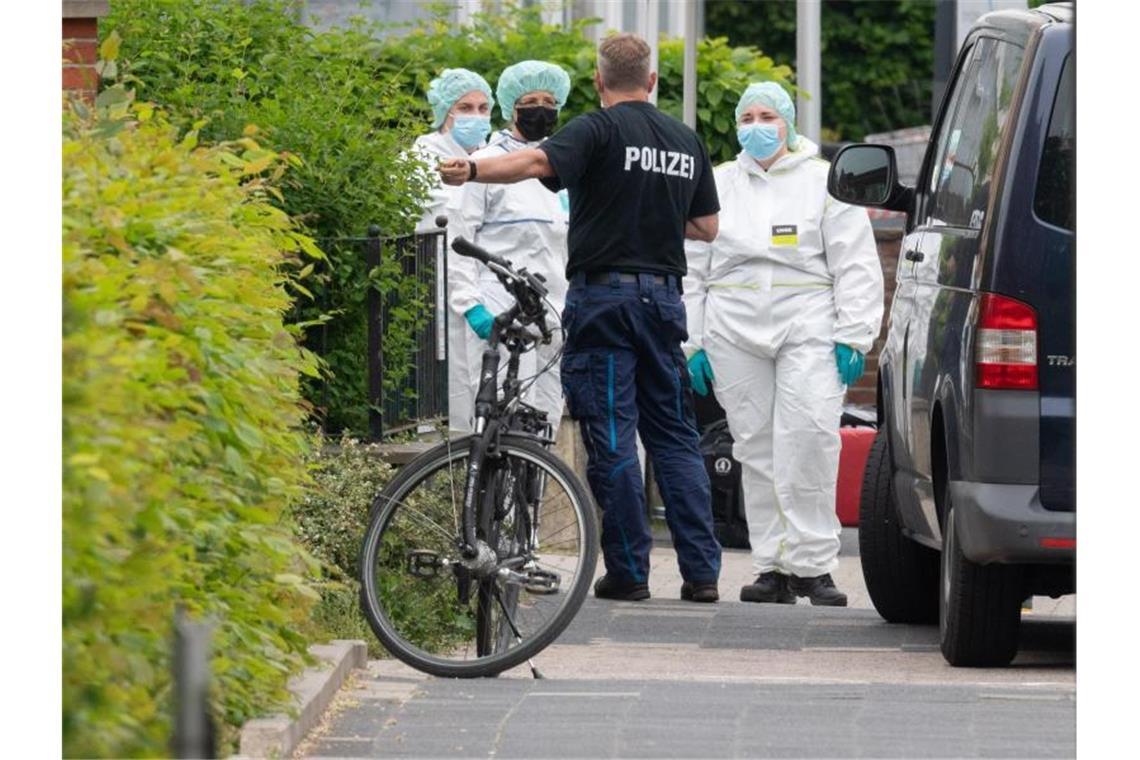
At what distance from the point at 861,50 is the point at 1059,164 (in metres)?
33.2

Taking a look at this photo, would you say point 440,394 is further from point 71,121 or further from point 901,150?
point 901,150

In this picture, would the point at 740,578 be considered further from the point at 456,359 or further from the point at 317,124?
the point at 317,124

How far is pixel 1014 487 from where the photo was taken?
651 centimetres

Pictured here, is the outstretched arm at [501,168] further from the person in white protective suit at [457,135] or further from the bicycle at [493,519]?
the person in white protective suit at [457,135]

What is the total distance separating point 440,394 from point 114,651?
5705mm

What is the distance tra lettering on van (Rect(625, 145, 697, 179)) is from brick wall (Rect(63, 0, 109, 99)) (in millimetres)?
1844

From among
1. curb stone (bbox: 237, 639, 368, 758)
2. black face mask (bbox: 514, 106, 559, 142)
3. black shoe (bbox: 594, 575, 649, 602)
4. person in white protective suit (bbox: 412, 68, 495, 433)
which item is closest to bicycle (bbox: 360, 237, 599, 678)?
curb stone (bbox: 237, 639, 368, 758)

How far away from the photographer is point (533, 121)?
1033 centimetres

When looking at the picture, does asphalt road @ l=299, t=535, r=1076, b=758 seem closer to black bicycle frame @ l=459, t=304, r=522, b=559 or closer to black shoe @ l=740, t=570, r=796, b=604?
black bicycle frame @ l=459, t=304, r=522, b=559

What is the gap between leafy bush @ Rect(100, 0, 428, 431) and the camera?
834 centimetres

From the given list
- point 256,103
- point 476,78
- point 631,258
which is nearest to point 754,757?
point 631,258

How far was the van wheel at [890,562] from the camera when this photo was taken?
8.67 meters

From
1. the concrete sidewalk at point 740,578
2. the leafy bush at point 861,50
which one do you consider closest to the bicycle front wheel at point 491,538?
the concrete sidewalk at point 740,578
